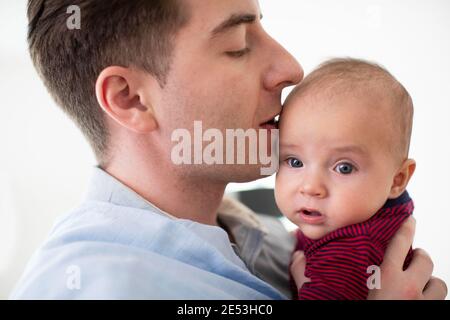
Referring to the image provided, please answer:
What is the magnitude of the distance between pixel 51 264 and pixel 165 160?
1.26 feet

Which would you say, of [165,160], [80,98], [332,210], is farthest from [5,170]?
[332,210]

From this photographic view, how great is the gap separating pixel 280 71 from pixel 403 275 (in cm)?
57

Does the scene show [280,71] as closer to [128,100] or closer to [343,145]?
[343,145]

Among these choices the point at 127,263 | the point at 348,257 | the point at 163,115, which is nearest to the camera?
the point at 127,263

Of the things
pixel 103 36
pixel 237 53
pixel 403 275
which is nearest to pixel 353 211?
pixel 403 275

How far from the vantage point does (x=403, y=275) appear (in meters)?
1.14

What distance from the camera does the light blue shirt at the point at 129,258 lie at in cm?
93

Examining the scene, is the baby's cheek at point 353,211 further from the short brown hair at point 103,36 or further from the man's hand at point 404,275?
the short brown hair at point 103,36

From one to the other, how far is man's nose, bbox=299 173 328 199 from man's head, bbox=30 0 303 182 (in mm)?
164

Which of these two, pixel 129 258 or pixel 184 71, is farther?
pixel 184 71

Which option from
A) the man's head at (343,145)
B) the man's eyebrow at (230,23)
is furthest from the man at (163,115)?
the man's head at (343,145)

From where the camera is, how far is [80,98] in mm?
1257

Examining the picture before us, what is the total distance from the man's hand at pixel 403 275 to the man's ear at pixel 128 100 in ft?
1.80
